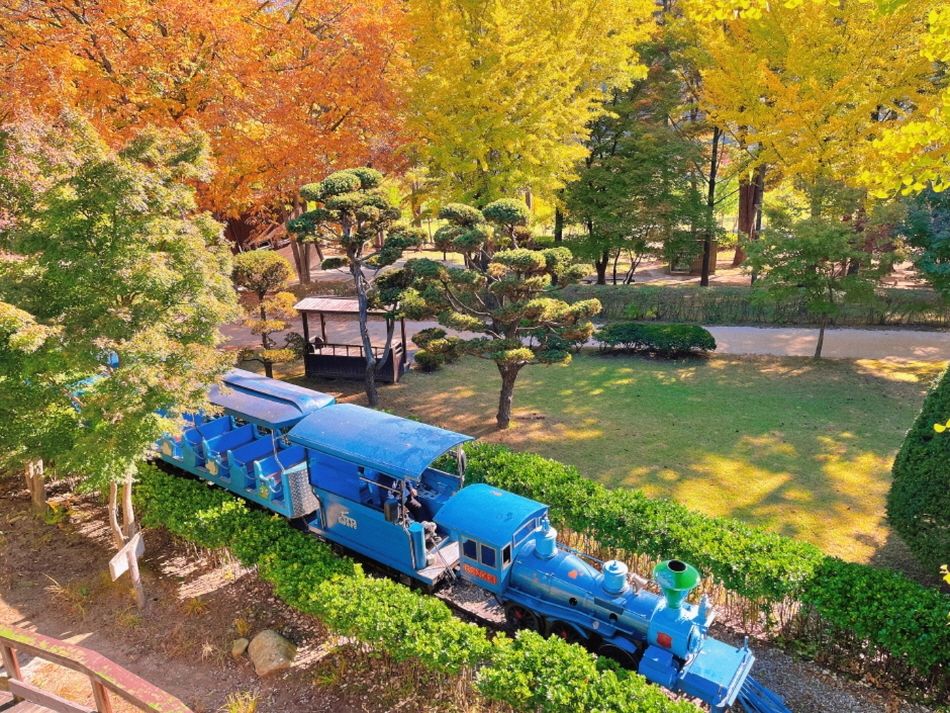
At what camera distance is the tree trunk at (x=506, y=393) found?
15.7 metres

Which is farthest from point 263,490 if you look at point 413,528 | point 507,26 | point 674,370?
point 507,26

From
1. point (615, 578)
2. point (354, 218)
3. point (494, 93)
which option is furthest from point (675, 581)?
point (494, 93)

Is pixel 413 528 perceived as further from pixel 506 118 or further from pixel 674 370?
pixel 506 118

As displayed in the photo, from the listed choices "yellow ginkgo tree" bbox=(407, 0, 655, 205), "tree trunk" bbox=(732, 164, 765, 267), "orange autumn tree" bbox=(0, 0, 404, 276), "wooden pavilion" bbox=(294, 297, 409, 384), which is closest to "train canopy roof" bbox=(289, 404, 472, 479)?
"orange autumn tree" bbox=(0, 0, 404, 276)

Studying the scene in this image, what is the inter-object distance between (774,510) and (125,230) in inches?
477

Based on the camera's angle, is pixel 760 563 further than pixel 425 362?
No

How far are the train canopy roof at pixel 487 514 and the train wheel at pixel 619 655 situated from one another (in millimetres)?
1853

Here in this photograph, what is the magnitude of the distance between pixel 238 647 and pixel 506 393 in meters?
8.75

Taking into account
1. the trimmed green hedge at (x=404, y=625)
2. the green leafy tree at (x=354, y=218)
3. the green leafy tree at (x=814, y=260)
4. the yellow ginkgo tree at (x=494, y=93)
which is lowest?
the trimmed green hedge at (x=404, y=625)

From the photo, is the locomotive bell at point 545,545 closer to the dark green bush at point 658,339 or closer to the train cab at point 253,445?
the train cab at point 253,445

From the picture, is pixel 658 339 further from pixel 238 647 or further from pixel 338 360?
pixel 238 647

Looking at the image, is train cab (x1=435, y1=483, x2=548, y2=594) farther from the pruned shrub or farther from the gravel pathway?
the gravel pathway

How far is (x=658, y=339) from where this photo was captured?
2127 cm

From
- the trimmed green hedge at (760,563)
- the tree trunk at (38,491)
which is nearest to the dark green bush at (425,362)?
the trimmed green hedge at (760,563)
